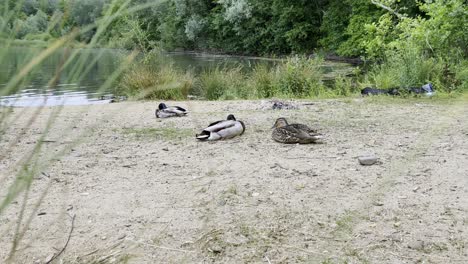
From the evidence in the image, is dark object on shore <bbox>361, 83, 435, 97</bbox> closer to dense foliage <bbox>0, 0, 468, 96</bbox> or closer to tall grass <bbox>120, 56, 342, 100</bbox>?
dense foliage <bbox>0, 0, 468, 96</bbox>

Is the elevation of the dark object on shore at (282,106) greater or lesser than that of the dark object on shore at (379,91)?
lesser

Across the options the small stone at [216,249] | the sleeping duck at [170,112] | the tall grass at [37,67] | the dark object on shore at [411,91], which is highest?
the tall grass at [37,67]

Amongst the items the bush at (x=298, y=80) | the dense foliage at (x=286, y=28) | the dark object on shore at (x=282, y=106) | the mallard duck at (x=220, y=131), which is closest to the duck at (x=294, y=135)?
the mallard duck at (x=220, y=131)

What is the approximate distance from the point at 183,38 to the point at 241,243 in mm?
27110

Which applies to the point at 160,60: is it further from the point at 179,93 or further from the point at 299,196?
the point at 299,196

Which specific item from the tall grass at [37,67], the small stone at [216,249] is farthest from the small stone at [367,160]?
the tall grass at [37,67]

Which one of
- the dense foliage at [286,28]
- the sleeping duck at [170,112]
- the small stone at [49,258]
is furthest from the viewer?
the sleeping duck at [170,112]

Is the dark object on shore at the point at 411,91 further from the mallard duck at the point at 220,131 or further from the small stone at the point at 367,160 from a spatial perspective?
the small stone at the point at 367,160

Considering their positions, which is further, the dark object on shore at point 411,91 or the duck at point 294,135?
the dark object on shore at point 411,91

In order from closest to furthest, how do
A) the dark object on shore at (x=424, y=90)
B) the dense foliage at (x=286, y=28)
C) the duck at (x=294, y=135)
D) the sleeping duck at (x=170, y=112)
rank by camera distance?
1. the dense foliage at (x=286, y=28)
2. the duck at (x=294, y=135)
3. the sleeping duck at (x=170, y=112)
4. the dark object on shore at (x=424, y=90)

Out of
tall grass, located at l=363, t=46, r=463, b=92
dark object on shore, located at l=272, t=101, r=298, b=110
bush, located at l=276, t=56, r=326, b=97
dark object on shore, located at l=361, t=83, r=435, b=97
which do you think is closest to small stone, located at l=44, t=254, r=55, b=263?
dark object on shore, located at l=272, t=101, r=298, b=110

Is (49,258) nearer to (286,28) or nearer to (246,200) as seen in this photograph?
(246,200)

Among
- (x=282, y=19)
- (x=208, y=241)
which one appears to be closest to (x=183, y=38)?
(x=282, y=19)

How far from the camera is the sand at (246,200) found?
244cm
